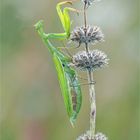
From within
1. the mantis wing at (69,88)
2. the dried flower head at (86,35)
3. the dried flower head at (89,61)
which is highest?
the dried flower head at (86,35)

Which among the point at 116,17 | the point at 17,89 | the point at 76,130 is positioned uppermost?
the point at 116,17

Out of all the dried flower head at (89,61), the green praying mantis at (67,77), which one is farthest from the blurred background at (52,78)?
the dried flower head at (89,61)

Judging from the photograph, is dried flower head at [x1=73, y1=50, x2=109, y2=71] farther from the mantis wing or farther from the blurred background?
the blurred background

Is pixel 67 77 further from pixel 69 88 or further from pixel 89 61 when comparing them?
pixel 89 61

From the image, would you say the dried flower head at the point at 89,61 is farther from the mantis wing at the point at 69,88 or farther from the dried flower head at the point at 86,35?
the mantis wing at the point at 69,88

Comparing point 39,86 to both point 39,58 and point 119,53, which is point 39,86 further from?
point 119,53

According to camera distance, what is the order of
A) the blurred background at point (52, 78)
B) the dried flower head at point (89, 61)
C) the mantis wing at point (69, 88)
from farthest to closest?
the blurred background at point (52, 78)
the mantis wing at point (69, 88)
the dried flower head at point (89, 61)

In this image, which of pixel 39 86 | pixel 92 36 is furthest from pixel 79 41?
pixel 39 86
